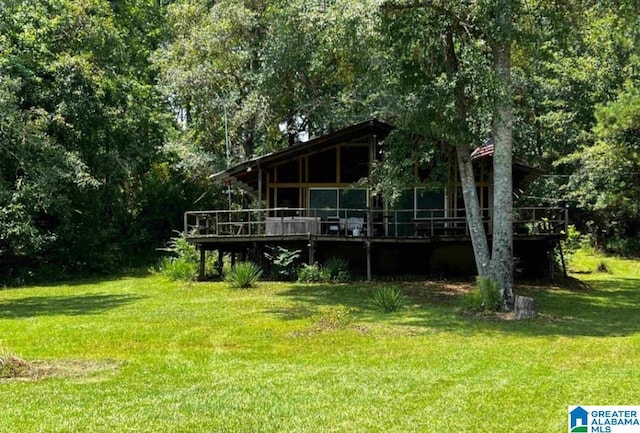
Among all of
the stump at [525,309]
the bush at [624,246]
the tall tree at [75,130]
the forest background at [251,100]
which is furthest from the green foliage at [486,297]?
the bush at [624,246]

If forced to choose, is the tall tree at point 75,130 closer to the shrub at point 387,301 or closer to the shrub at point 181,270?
the shrub at point 181,270

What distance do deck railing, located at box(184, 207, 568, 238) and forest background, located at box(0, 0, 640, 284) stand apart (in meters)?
2.73

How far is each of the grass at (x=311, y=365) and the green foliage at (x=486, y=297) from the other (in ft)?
1.71

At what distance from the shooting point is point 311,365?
840 centimetres

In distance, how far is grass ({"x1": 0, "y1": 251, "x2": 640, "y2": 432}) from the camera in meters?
6.06

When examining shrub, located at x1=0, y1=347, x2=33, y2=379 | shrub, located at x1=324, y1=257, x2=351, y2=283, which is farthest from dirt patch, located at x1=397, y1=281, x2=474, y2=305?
shrub, located at x1=0, y1=347, x2=33, y2=379

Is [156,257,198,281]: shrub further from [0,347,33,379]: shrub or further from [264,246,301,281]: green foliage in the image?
[0,347,33,379]: shrub

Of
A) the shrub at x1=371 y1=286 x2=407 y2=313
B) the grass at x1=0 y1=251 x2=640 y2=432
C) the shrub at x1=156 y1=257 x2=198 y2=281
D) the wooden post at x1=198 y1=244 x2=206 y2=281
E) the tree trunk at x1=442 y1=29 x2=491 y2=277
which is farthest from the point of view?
the shrub at x1=156 y1=257 x2=198 y2=281

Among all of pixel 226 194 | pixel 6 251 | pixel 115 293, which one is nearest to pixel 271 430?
pixel 115 293

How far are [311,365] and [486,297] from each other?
20.4 feet

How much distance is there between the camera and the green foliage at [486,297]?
13461mm

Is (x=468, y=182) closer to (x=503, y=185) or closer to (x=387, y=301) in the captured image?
(x=503, y=185)

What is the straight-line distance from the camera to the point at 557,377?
7500mm

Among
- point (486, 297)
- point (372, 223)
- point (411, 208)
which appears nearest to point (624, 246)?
point (411, 208)
